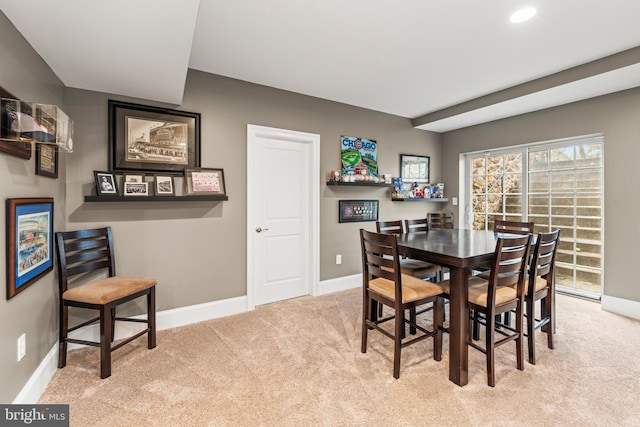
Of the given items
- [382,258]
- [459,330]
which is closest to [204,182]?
[382,258]

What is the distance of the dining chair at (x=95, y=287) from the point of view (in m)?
2.04

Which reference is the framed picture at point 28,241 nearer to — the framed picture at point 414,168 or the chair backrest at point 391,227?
the chair backrest at point 391,227

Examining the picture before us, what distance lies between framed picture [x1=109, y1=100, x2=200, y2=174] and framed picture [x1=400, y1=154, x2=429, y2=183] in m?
2.97

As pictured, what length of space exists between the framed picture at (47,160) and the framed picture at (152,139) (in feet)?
1.44

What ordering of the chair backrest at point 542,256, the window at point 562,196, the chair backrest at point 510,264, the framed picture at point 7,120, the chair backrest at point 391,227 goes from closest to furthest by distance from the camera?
the framed picture at point 7,120
the chair backrest at point 510,264
the chair backrest at point 542,256
the chair backrest at point 391,227
the window at point 562,196

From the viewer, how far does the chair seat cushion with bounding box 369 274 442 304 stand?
6.86 ft

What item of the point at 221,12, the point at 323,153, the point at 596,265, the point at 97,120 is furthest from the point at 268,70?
the point at 596,265

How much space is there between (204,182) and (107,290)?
123 centimetres

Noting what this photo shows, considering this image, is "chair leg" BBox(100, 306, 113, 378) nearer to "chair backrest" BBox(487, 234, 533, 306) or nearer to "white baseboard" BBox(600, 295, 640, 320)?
"chair backrest" BBox(487, 234, 533, 306)

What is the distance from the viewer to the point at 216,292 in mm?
3098

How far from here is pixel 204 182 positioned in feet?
9.57

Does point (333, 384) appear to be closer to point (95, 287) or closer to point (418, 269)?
point (418, 269)

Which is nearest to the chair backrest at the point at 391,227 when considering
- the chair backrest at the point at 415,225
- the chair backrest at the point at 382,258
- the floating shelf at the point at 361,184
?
the chair backrest at the point at 415,225

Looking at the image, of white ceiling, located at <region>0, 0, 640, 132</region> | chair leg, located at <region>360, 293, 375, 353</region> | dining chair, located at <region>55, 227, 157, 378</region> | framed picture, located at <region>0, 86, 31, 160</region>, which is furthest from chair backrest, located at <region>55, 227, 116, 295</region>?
chair leg, located at <region>360, 293, 375, 353</region>
